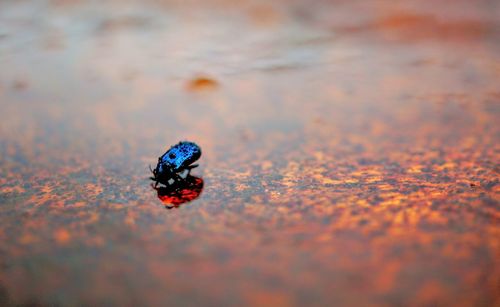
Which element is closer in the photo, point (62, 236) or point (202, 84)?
point (62, 236)

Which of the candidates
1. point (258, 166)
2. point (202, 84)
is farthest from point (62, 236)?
point (202, 84)

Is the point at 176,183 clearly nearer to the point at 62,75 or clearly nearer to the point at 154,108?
the point at 154,108

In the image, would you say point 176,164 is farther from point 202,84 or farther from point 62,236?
point 202,84

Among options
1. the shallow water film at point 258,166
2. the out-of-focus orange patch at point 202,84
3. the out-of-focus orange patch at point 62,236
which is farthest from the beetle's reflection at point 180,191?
the out-of-focus orange patch at point 202,84

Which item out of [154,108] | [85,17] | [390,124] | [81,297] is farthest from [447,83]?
[85,17]

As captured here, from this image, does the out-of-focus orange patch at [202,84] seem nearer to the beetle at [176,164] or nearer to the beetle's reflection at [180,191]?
the beetle at [176,164]

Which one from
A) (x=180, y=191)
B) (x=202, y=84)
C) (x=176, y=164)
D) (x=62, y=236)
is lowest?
(x=62, y=236)
